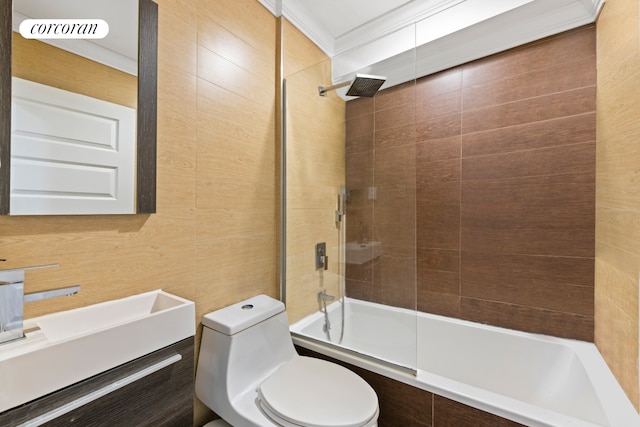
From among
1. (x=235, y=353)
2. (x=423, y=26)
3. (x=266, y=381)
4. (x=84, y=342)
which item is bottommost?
(x=266, y=381)

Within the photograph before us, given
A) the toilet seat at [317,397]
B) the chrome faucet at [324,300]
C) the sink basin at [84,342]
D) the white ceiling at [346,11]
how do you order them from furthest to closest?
the chrome faucet at [324,300]
the white ceiling at [346,11]
the toilet seat at [317,397]
the sink basin at [84,342]

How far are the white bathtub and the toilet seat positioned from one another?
202mm

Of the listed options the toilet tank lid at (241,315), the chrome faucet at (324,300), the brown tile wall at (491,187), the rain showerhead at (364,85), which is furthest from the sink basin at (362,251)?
the rain showerhead at (364,85)

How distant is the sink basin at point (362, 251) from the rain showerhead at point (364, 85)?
36.6 inches

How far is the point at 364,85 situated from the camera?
5.47ft

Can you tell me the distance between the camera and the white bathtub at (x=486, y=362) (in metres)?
1.12

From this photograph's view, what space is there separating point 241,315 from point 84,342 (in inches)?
25.6

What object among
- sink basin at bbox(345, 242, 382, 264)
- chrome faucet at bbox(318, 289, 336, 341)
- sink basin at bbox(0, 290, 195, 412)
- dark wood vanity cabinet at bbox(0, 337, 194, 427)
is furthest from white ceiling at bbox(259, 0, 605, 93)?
dark wood vanity cabinet at bbox(0, 337, 194, 427)

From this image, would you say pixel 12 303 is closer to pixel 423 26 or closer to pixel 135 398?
pixel 135 398

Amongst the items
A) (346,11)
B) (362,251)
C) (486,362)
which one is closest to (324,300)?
(362,251)

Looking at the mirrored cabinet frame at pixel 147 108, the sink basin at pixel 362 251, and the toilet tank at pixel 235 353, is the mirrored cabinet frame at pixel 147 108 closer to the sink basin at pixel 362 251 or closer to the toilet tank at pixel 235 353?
the toilet tank at pixel 235 353

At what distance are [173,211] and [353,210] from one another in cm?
107

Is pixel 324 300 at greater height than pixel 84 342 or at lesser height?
lesser

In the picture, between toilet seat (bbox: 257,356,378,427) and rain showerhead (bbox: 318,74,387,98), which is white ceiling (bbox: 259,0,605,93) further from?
toilet seat (bbox: 257,356,378,427)
